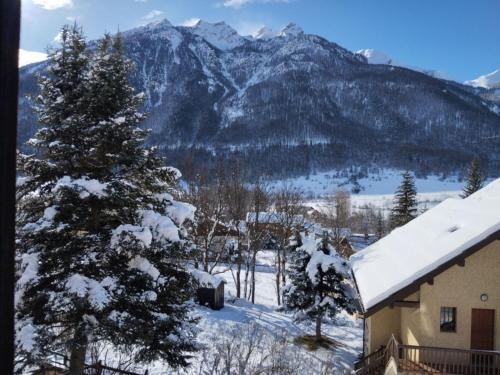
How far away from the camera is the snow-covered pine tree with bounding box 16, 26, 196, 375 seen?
8961 mm

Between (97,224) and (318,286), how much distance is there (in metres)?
13.6

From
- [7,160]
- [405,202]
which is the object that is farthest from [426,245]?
[405,202]

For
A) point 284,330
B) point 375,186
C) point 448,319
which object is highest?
point 375,186

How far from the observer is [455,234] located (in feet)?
42.3

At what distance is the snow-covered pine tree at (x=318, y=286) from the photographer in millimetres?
19953

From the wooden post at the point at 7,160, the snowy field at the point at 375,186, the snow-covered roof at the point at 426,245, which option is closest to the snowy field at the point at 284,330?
the snow-covered roof at the point at 426,245

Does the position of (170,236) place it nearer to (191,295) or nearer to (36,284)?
(191,295)

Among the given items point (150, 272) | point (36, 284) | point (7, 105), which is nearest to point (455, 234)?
point (150, 272)

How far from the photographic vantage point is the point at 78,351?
9414 mm

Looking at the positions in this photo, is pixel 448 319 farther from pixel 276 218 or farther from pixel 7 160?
pixel 276 218

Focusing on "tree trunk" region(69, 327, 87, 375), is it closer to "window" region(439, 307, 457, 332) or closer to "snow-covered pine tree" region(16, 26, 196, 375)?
"snow-covered pine tree" region(16, 26, 196, 375)

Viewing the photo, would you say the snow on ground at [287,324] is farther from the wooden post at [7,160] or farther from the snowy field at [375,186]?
the snowy field at [375,186]

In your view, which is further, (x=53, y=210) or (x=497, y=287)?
(x=497, y=287)

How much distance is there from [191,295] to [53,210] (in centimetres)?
418
